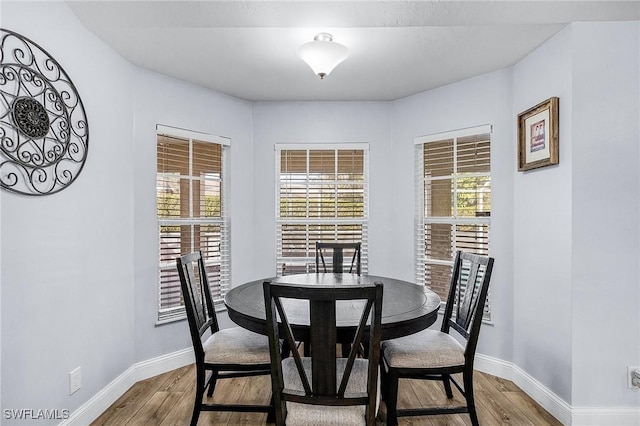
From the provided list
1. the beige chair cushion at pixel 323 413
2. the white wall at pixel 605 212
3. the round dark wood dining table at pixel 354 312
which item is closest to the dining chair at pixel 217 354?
the round dark wood dining table at pixel 354 312

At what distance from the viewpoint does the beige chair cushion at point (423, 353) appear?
212cm

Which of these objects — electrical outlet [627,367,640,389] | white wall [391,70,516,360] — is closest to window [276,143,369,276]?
white wall [391,70,516,360]

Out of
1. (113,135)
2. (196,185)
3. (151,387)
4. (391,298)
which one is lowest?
(151,387)

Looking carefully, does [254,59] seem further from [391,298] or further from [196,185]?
[391,298]

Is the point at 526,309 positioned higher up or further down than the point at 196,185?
further down

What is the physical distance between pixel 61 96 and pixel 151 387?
2129 mm

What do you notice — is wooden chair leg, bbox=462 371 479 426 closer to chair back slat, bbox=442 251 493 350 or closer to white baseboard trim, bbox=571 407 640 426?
chair back slat, bbox=442 251 493 350

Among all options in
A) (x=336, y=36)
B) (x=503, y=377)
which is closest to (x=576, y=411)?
(x=503, y=377)

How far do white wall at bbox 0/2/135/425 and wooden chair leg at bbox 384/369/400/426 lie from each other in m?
1.85

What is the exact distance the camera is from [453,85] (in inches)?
135

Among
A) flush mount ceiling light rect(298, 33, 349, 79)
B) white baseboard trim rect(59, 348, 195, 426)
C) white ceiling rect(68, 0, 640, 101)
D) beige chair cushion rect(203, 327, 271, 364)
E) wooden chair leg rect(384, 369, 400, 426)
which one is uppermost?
white ceiling rect(68, 0, 640, 101)

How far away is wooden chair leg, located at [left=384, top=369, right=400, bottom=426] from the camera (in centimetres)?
212

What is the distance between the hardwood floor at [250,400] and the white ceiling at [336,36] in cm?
240

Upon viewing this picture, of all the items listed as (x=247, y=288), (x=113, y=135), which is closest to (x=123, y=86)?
(x=113, y=135)
